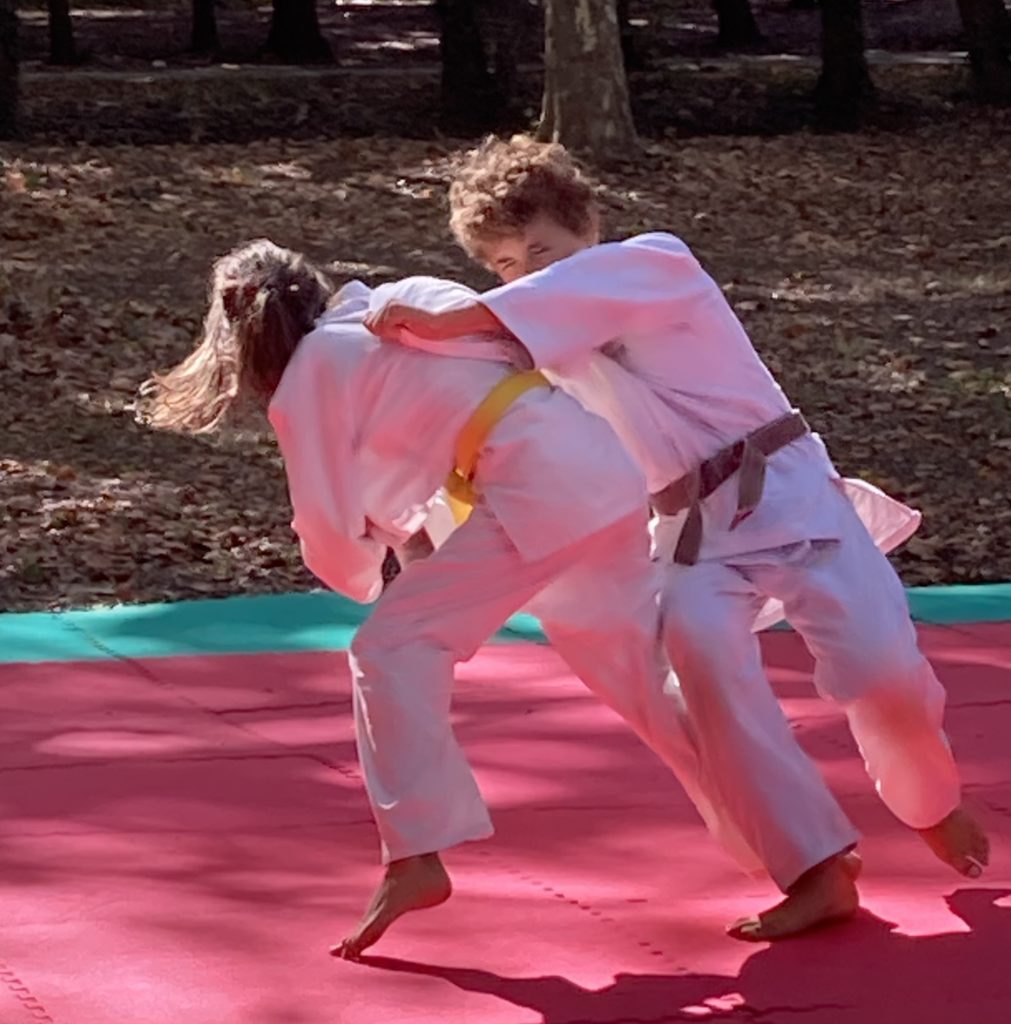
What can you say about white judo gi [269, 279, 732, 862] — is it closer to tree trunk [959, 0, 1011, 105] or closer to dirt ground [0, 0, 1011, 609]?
dirt ground [0, 0, 1011, 609]

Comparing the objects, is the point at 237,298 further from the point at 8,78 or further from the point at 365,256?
the point at 8,78

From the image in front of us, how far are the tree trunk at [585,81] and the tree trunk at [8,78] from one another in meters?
3.62

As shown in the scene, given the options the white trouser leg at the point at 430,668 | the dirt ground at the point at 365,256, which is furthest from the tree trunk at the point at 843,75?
the white trouser leg at the point at 430,668

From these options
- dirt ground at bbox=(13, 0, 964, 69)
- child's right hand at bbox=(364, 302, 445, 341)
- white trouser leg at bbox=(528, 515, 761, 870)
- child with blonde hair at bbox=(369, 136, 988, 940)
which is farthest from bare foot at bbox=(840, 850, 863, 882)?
dirt ground at bbox=(13, 0, 964, 69)

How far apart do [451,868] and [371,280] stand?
8.33m

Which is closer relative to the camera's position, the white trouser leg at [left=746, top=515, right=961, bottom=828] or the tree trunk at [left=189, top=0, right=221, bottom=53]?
the white trouser leg at [left=746, top=515, right=961, bottom=828]

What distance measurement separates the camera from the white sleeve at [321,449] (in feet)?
13.3

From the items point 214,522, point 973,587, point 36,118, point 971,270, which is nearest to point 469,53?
point 36,118

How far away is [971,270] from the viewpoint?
14000 millimetres

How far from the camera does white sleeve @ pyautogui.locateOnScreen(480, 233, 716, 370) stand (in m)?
4.05

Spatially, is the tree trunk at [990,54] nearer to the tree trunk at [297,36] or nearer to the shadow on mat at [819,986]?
the tree trunk at [297,36]

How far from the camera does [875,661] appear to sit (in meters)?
4.17

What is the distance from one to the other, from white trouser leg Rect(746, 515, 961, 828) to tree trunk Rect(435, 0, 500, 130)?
14.7 meters

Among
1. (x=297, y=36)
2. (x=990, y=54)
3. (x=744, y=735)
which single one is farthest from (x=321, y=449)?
(x=297, y=36)
